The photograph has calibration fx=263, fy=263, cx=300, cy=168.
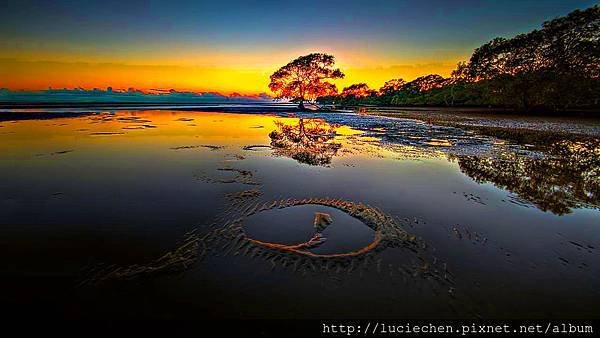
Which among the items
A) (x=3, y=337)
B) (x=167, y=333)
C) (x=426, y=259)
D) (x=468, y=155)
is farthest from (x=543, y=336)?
(x=468, y=155)

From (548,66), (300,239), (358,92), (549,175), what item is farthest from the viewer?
(358,92)

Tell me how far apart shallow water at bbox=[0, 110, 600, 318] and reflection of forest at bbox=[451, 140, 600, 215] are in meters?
0.09

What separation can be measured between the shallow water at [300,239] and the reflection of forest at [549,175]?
0.09 m

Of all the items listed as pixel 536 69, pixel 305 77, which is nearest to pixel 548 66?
pixel 536 69

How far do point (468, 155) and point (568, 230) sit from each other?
929cm

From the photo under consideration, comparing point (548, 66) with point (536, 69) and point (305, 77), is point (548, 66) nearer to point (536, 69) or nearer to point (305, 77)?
point (536, 69)

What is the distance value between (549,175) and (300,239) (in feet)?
36.2

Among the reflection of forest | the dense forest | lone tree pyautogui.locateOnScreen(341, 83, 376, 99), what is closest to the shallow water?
the reflection of forest

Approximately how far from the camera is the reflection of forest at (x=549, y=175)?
8086 mm

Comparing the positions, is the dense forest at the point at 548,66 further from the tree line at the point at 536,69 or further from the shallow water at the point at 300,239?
the shallow water at the point at 300,239

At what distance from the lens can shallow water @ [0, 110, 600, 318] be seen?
387 centimetres

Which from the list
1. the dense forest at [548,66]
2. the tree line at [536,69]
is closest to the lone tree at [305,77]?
the tree line at [536,69]

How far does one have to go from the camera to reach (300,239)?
19.0 feet

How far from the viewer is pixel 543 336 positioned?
338cm
